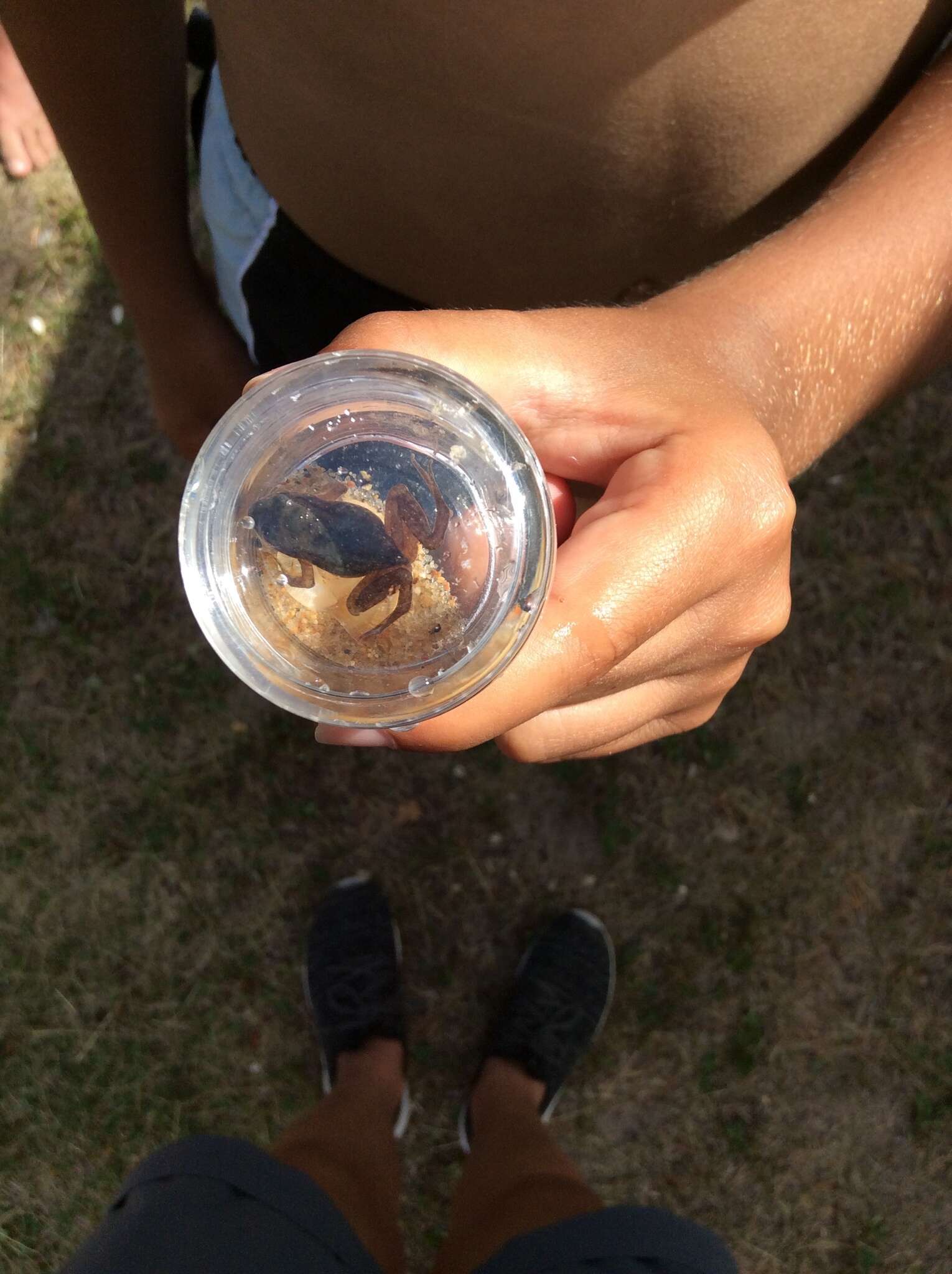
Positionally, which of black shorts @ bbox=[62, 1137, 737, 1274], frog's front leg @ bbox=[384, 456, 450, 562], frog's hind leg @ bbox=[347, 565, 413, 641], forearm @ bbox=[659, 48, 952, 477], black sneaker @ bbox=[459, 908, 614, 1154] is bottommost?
black sneaker @ bbox=[459, 908, 614, 1154]

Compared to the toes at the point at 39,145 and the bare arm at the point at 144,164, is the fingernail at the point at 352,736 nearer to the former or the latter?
the bare arm at the point at 144,164

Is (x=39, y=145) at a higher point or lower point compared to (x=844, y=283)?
lower

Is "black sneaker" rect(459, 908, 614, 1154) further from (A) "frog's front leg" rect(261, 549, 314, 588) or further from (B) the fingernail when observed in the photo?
(A) "frog's front leg" rect(261, 549, 314, 588)

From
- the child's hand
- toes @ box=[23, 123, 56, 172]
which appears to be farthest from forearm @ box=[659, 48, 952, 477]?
toes @ box=[23, 123, 56, 172]

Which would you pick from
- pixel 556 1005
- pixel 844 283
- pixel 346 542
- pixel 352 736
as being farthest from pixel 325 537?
pixel 556 1005

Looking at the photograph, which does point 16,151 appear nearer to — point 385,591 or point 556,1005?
point 385,591

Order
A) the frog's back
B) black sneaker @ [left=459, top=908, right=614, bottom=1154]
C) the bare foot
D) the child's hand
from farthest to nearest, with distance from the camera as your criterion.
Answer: the bare foot, black sneaker @ [left=459, top=908, right=614, bottom=1154], the frog's back, the child's hand

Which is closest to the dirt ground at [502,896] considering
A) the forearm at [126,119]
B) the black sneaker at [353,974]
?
the black sneaker at [353,974]

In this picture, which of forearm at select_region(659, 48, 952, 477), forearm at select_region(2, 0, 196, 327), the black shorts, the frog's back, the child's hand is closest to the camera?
the child's hand
